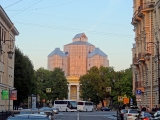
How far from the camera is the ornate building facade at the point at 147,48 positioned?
64056mm

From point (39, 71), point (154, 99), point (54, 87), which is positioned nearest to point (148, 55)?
point (154, 99)

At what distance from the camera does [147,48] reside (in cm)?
6831

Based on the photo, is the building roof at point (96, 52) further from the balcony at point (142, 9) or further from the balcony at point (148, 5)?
the balcony at point (148, 5)

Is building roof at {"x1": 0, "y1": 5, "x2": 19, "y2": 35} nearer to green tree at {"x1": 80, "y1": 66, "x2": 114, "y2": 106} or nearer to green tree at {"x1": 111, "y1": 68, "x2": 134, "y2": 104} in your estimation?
green tree at {"x1": 111, "y1": 68, "x2": 134, "y2": 104}

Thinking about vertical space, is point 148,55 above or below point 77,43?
below

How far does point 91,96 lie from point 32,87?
5084 centimetres

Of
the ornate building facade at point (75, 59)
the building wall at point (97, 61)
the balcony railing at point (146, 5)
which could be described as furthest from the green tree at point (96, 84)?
the balcony railing at point (146, 5)

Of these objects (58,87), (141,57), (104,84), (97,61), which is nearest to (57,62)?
(97,61)

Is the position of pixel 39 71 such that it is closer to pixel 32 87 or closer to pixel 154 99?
pixel 32 87

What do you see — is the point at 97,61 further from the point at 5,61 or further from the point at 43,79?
the point at 5,61

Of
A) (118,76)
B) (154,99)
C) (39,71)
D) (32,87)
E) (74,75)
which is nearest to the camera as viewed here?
(154,99)

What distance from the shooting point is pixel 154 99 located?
65.2 metres

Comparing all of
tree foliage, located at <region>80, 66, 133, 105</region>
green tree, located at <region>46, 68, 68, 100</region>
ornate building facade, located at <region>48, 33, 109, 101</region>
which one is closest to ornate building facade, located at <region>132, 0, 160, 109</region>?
tree foliage, located at <region>80, 66, 133, 105</region>

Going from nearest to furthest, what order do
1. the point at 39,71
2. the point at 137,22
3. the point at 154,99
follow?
the point at 154,99
the point at 137,22
the point at 39,71
